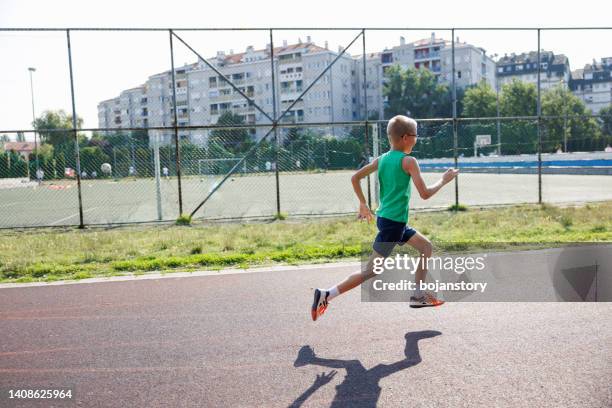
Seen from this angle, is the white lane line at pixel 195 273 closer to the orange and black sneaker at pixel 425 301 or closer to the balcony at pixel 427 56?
the orange and black sneaker at pixel 425 301

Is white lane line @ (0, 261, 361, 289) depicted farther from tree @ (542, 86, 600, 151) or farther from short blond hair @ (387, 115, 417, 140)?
tree @ (542, 86, 600, 151)

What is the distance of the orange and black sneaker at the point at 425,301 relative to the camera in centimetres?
533

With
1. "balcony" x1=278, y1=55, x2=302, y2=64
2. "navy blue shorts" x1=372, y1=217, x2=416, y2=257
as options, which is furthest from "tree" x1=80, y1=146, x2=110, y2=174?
"balcony" x1=278, y1=55, x2=302, y2=64

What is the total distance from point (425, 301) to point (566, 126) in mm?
43838

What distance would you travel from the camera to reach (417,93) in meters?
91.3

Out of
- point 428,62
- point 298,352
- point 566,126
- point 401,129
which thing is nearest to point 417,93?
point 428,62

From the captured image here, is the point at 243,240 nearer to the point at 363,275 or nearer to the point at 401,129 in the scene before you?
the point at 363,275

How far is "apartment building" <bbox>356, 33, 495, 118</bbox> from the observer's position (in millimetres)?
98125

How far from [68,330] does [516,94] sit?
255 feet

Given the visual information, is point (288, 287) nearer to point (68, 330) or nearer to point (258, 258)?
point (258, 258)

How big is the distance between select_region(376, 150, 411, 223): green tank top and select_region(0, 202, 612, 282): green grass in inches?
145

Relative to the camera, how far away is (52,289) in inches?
275

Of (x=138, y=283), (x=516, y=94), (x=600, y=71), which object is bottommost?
(x=138, y=283)

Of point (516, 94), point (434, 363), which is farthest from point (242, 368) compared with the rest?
point (516, 94)
